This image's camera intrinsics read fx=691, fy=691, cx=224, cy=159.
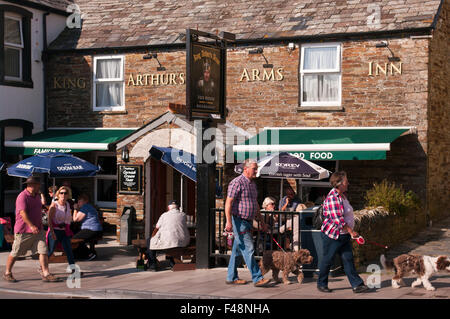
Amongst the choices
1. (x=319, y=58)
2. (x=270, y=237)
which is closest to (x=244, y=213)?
(x=270, y=237)

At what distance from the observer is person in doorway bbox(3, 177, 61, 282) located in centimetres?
1092

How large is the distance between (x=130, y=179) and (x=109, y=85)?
389 cm

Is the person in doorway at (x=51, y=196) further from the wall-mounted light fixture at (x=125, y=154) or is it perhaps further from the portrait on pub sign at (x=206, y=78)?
the portrait on pub sign at (x=206, y=78)

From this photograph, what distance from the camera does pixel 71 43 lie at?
782 inches

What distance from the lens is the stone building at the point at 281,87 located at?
16062mm

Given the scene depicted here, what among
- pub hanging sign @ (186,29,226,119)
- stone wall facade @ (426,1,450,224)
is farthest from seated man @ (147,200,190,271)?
stone wall facade @ (426,1,450,224)

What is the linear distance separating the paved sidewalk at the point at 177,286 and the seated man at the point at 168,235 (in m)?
0.40

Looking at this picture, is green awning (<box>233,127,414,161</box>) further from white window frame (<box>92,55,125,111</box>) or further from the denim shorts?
the denim shorts

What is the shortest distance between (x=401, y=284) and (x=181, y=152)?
682 centimetres

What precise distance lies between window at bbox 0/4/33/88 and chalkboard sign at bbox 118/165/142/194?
4450 mm

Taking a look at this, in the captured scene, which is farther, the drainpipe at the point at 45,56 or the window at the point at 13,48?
the drainpipe at the point at 45,56

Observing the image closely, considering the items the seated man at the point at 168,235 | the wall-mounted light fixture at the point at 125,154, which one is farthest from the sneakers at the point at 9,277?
the wall-mounted light fixture at the point at 125,154

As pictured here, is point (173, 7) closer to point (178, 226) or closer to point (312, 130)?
point (312, 130)
